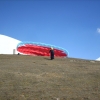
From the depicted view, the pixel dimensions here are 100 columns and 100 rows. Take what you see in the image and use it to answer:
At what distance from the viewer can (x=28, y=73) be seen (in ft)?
57.6

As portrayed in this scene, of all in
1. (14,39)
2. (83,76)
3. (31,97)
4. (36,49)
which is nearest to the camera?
(31,97)

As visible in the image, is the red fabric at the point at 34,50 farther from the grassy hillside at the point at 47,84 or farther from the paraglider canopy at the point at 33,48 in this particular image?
the grassy hillside at the point at 47,84

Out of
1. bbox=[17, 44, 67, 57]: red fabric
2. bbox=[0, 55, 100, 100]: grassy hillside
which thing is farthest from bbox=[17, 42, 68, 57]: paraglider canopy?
bbox=[0, 55, 100, 100]: grassy hillside

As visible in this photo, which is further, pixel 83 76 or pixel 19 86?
pixel 83 76

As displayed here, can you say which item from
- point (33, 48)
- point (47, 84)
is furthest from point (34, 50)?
point (47, 84)

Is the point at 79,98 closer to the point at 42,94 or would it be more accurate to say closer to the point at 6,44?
the point at 42,94

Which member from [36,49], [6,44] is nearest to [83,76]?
[36,49]

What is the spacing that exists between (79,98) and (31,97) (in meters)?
2.90

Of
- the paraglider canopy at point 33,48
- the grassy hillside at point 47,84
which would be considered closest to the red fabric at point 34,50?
the paraglider canopy at point 33,48

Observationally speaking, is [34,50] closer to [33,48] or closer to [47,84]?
[33,48]

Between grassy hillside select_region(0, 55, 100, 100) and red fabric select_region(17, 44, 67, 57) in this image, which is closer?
grassy hillside select_region(0, 55, 100, 100)

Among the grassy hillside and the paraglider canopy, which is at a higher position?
the paraglider canopy

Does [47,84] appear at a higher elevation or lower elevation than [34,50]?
lower

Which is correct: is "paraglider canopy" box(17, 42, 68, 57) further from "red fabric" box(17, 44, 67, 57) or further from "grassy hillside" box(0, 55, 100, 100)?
"grassy hillside" box(0, 55, 100, 100)
